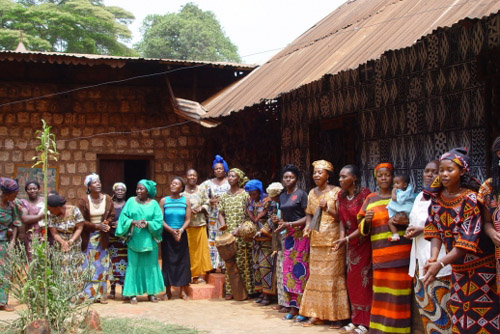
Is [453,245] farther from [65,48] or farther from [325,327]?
[65,48]

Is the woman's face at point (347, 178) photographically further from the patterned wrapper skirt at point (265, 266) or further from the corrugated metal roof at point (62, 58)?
the corrugated metal roof at point (62, 58)

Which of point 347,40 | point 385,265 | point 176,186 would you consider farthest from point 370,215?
point 176,186

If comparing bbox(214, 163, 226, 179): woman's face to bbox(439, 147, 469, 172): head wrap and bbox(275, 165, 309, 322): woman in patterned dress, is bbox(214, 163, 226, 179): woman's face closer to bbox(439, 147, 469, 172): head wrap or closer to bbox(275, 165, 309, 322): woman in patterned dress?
bbox(275, 165, 309, 322): woman in patterned dress

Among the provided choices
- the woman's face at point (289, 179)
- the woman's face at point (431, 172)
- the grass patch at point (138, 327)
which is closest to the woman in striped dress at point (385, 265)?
the woman's face at point (431, 172)

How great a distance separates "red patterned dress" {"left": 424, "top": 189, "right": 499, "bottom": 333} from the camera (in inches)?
173

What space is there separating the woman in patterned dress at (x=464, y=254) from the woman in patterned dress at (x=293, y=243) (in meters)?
2.58

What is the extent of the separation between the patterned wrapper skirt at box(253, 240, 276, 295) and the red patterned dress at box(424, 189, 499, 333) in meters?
3.59

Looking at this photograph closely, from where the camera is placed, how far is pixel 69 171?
37.8ft

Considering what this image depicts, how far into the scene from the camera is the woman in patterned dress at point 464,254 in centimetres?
439

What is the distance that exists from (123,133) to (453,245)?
27.2ft

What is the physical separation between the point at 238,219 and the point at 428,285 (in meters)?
3.59

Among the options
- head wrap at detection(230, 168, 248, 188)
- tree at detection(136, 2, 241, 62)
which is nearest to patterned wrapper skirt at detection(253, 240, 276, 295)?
head wrap at detection(230, 168, 248, 188)

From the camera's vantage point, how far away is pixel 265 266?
801 cm

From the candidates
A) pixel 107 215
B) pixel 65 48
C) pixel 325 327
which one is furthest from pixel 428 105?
pixel 65 48
